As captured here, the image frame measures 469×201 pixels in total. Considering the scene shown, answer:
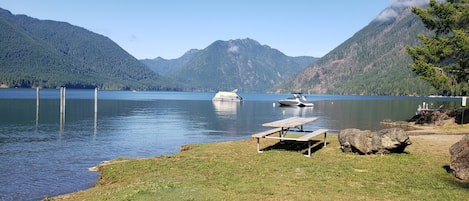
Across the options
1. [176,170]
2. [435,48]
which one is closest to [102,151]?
[176,170]

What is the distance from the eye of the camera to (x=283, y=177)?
53.1 feet

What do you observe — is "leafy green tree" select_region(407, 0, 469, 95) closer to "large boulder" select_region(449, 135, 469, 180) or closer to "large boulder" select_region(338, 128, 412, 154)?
"large boulder" select_region(338, 128, 412, 154)

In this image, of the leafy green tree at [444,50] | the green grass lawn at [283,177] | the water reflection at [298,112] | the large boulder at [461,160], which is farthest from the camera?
the water reflection at [298,112]

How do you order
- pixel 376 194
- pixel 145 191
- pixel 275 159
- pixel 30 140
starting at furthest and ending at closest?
pixel 30 140 < pixel 275 159 < pixel 145 191 < pixel 376 194

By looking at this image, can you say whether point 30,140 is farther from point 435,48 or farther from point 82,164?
point 435,48

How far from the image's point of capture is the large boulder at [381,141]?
66.6 feet

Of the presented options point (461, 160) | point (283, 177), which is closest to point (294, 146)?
point (283, 177)

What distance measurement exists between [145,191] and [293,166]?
7.44 m

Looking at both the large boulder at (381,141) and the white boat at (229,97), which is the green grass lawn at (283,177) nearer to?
the large boulder at (381,141)

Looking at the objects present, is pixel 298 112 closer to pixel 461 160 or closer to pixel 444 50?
pixel 444 50

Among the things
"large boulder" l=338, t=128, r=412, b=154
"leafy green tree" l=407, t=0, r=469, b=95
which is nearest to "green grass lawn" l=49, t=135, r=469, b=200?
"large boulder" l=338, t=128, r=412, b=154

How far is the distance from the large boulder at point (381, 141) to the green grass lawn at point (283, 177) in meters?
0.48

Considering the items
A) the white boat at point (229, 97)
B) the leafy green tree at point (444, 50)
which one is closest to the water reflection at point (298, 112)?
the leafy green tree at point (444, 50)

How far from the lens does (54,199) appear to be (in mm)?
15719
